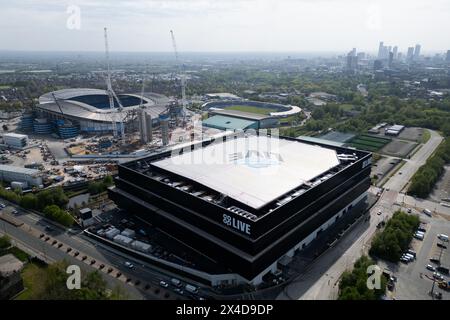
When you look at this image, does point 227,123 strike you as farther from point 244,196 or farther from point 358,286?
point 358,286

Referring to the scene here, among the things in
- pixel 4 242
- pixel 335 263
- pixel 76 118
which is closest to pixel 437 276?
pixel 335 263

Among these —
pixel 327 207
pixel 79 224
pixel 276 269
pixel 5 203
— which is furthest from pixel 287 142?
pixel 5 203

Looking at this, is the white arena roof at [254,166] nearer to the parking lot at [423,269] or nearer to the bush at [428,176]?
the parking lot at [423,269]

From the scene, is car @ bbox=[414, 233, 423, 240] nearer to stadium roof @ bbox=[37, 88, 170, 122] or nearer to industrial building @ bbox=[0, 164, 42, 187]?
industrial building @ bbox=[0, 164, 42, 187]

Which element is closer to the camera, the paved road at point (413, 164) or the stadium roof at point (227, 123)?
the paved road at point (413, 164)

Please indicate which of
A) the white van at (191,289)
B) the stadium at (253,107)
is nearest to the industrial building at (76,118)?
the stadium at (253,107)

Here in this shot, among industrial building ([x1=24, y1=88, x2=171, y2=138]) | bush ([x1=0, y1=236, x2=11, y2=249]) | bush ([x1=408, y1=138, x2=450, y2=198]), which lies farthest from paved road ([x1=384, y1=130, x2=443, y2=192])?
industrial building ([x1=24, y1=88, x2=171, y2=138])
